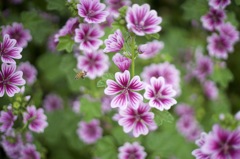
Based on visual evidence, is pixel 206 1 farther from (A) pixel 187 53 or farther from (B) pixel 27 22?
(B) pixel 27 22

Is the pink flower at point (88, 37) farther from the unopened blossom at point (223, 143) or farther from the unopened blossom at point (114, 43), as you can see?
the unopened blossom at point (223, 143)

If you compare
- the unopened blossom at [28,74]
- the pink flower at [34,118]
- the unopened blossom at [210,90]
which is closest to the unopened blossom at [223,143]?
the pink flower at [34,118]

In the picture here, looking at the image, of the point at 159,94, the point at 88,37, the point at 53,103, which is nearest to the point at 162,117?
the point at 159,94

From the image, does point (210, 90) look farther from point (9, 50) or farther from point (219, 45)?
point (9, 50)

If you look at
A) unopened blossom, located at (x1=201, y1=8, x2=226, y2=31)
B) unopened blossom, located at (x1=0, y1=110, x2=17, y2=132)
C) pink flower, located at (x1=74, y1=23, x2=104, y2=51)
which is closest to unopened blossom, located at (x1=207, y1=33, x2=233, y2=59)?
unopened blossom, located at (x1=201, y1=8, x2=226, y2=31)

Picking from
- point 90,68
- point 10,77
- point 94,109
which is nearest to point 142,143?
point 94,109

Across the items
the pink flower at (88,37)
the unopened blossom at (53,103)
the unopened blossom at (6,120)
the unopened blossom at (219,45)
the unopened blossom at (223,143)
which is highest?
the unopened blossom at (219,45)

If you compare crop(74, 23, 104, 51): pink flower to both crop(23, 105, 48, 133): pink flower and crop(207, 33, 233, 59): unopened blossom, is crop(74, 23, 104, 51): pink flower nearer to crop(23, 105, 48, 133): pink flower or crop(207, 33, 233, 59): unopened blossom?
crop(23, 105, 48, 133): pink flower
